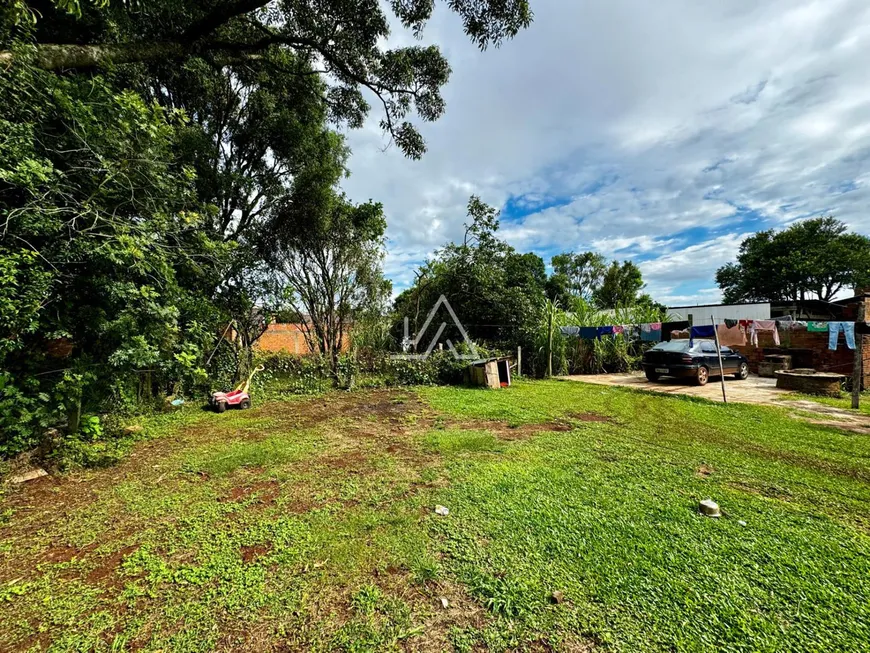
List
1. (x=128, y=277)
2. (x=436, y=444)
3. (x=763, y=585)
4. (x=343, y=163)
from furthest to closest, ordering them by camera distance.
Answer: (x=343, y=163), (x=436, y=444), (x=128, y=277), (x=763, y=585)

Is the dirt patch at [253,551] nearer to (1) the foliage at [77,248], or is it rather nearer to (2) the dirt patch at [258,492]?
(2) the dirt patch at [258,492]

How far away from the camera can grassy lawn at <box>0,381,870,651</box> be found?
156 centimetres

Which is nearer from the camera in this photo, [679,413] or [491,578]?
[491,578]

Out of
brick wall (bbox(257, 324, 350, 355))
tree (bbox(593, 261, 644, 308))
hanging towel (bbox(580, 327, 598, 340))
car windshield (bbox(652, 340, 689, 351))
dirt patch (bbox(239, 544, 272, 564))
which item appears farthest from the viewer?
tree (bbox(593, 261, 644, 308))

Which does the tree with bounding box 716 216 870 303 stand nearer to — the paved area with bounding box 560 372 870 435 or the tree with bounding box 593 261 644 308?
the tree with bounding box 593 261 644 308

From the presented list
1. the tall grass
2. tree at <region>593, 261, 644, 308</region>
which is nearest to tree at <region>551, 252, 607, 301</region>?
tree at <region>593, 261, 644, 308</region>

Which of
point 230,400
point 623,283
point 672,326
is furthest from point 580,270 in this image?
point 230,400

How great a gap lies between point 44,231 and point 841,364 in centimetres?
1613

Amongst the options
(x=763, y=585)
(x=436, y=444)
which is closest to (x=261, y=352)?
(x=436, y=444)

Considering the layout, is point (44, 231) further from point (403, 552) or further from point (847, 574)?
point (847, 574)

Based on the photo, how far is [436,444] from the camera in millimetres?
4121

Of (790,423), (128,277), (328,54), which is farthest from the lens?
(328,54)

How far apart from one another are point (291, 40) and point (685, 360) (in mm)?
11328

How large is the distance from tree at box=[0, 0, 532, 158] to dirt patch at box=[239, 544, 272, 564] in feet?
14.5
